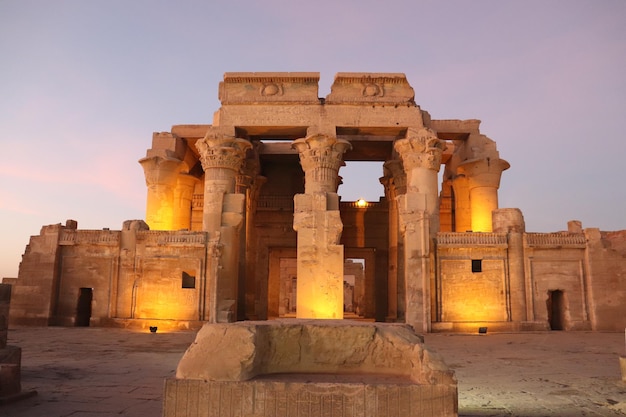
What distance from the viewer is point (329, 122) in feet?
55.0

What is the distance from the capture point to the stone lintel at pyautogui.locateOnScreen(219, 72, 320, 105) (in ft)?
56.1

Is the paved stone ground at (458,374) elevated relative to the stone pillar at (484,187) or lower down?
lower down

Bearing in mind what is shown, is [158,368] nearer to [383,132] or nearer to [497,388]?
[497,388]

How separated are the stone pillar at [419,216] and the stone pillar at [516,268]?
232 cm

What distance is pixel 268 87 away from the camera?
56.4ft

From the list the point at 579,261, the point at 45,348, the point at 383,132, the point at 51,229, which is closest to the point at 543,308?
the point at 579,261

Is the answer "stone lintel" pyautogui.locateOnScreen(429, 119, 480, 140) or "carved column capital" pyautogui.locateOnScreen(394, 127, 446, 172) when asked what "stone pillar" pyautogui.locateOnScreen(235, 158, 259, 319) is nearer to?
"carved column capital" pyautogui.locateOnScreen(394, 127, 446, 172)

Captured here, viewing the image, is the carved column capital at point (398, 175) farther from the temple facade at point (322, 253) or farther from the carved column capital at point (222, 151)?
A: the carved column capital at point (222, 151)

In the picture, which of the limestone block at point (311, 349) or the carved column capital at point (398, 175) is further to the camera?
the carved column capital at point (398, 175)

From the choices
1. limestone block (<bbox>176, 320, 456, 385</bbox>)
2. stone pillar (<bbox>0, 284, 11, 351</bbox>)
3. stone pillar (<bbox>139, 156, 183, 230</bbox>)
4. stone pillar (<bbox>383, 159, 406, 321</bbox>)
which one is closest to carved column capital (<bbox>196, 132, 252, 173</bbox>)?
stone pillar (<bbox>139, 156, 183, 230</bbox>)

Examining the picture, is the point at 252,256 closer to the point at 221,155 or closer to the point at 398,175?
the point at 221,155

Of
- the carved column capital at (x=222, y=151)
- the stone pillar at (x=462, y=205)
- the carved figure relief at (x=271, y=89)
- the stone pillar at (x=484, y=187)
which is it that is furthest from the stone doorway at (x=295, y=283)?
the carved figure relief at (x=271, y=89)

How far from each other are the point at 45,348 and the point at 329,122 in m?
10.5

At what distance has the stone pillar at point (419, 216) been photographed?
15.3 m
